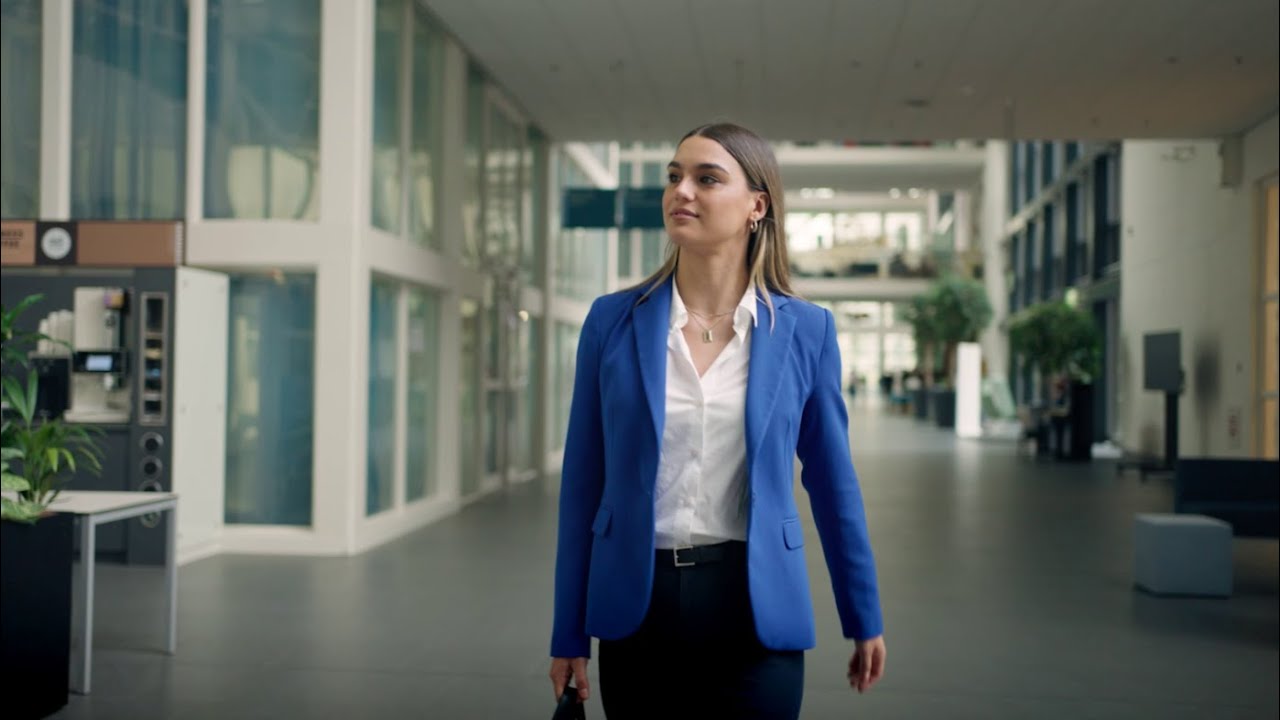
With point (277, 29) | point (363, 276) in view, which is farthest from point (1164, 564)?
point (277, 29)

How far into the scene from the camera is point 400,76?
10242 millimetres

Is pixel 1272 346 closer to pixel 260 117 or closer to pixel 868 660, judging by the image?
pixel 260 117

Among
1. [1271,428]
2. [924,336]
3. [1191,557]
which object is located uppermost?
[924,336]

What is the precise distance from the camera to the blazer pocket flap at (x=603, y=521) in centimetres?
200

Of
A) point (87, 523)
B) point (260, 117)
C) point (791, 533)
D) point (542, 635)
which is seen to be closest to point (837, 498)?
point (791, 533)

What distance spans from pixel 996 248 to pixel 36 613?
34.5 metres

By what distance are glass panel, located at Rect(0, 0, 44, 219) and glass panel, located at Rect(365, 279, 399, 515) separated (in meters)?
2.54

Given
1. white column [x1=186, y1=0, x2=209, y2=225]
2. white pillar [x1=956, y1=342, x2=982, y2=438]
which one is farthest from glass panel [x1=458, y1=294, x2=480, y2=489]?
white pillar [x1=956, y1=342, x2=982, y2=438]

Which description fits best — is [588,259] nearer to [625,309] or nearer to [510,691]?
[510,691]

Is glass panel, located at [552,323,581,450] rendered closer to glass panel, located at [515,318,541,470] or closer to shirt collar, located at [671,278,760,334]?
glass panel, located at [515,318,541,470]

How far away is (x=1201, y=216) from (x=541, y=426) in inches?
358

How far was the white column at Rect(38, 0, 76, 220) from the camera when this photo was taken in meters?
9.04

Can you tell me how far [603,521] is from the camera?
2.01 meters

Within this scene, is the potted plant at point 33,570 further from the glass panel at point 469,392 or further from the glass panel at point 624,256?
the glass panel at point 624,256
